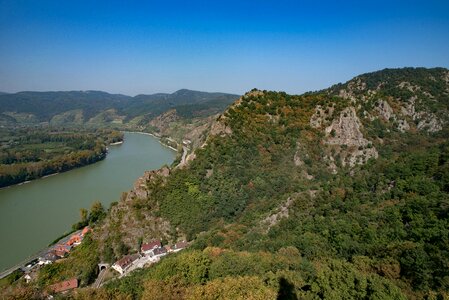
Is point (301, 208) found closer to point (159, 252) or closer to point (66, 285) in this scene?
point (159, 252)

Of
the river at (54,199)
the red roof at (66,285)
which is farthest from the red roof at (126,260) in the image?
the river at (54,199)

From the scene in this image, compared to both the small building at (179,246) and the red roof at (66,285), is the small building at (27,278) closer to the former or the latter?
the red roof at (66,285)

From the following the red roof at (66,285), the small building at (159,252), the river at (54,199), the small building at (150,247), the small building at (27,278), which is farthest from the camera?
the river at (54,199)

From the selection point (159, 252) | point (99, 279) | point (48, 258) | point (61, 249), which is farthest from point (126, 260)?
point (61, 249)

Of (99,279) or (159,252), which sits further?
(159,252)

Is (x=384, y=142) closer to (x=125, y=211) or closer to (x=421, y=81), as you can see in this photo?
(x=421, y=81)

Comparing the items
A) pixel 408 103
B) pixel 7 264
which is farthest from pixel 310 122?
pixel 7 264
